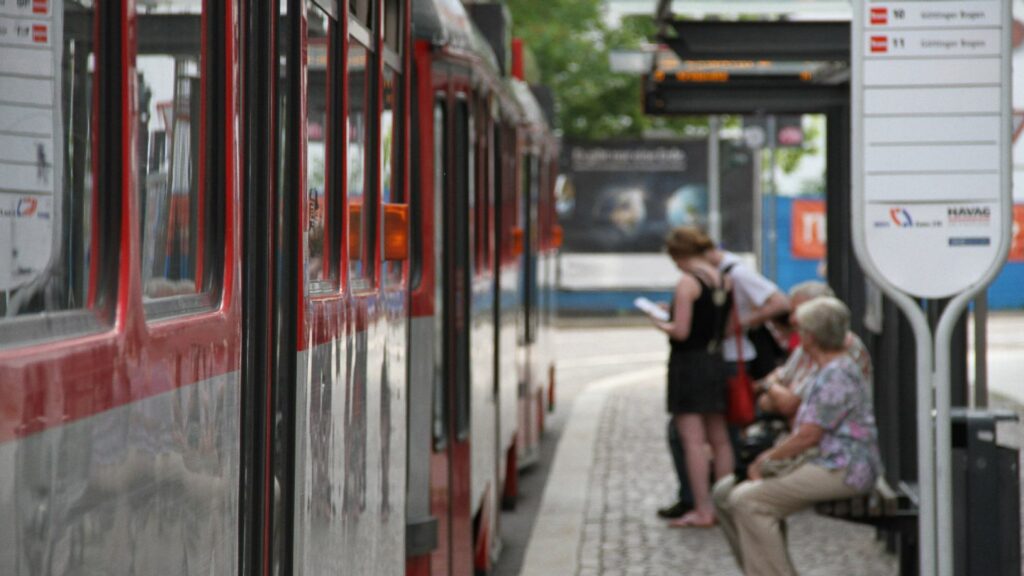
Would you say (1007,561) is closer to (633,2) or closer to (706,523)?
(706,523)

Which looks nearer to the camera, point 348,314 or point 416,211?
point 348,314

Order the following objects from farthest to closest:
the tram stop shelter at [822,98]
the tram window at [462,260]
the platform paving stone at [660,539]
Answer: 1. the platform paving stone at [660,539]
2. the tram stop shelter at [822,98]
3. the tram window at [462,260]

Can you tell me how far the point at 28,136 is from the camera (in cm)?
199

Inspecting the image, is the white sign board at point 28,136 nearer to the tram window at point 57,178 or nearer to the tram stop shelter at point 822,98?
the tram window at point 57,178

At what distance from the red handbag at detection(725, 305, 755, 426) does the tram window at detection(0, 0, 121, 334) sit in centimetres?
738

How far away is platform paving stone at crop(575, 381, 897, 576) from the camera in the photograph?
27.9 ft

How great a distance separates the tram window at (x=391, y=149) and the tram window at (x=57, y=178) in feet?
7.34

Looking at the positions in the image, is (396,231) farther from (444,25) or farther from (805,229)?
(805,229)

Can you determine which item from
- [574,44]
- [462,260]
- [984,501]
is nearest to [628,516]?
[462,260]

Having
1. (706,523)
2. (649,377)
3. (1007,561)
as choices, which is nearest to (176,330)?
(1007,561)

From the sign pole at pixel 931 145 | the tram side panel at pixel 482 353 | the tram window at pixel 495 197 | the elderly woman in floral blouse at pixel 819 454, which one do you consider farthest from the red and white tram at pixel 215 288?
the tram window at pixel 495 197

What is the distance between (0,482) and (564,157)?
29729mm

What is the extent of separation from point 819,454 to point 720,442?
9.00 ft

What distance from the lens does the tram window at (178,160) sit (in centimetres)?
241
